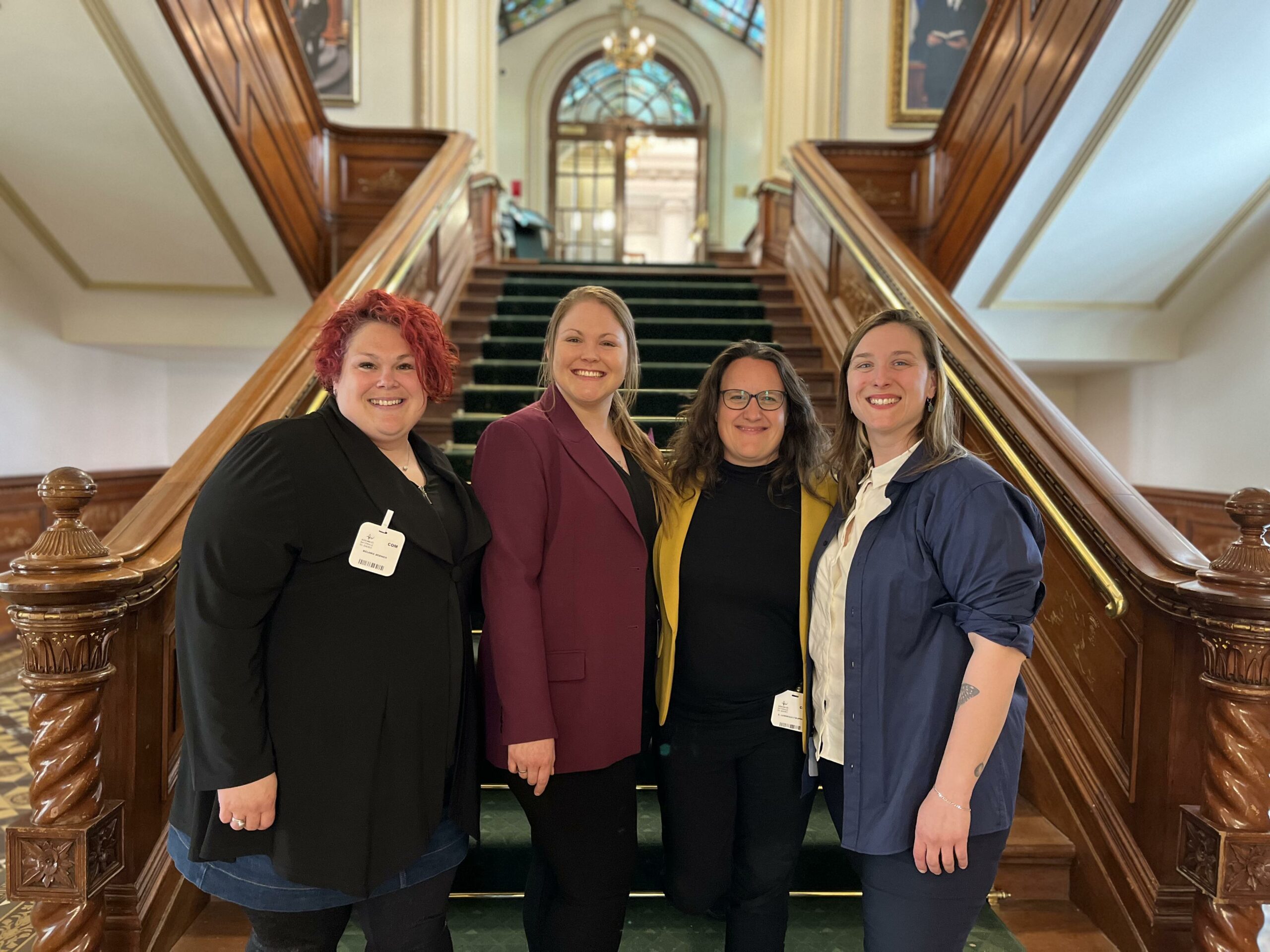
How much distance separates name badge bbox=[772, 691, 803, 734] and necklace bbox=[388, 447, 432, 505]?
2.45 feet

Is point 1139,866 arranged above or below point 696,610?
below

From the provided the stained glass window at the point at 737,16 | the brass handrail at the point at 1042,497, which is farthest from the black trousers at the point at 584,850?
the stained glass window at the point at 737,16

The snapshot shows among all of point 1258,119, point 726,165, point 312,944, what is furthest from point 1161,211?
point 726,165

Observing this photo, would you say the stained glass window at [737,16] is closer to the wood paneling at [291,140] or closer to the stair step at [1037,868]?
the wood paneling at [291,140]

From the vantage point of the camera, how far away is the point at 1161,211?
407cm

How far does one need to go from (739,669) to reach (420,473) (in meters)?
0.70

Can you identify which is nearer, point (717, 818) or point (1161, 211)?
point (717, 818)

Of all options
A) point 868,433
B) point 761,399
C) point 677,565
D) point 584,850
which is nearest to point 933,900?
point 584,850

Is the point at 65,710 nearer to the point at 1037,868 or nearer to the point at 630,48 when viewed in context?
the point at 1037,868

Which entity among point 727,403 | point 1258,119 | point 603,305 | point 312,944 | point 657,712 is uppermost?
point 1258,119

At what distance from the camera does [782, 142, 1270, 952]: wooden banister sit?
5.39 ft

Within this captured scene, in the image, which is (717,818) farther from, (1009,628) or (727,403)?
(727,403)

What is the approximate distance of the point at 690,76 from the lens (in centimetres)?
1188

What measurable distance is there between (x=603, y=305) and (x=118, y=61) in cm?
312
